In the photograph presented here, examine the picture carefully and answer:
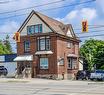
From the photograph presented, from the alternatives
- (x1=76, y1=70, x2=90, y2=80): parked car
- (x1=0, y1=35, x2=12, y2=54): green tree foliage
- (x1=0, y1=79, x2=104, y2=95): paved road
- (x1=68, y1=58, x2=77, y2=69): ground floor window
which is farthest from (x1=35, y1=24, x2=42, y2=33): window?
(x1=0, y1=35, x2=12, y2=54): green tree foliage

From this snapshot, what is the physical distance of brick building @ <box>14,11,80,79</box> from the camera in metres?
54.5

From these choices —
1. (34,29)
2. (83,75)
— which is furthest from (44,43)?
(83,75)

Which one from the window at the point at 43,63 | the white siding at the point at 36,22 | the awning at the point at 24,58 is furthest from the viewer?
the awning at the point at 24,58

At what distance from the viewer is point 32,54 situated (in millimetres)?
56344

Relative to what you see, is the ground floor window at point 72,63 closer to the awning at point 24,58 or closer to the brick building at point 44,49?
the brick building at point 44,49

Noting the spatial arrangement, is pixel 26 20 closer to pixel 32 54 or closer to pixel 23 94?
pixel 32 54

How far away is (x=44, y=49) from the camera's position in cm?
5522

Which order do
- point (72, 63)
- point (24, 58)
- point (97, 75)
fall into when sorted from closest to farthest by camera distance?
point (97, 75) < point (24, 58) < point (72, 63)

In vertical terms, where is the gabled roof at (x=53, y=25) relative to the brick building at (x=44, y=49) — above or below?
above

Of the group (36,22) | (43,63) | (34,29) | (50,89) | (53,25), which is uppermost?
(36,22)

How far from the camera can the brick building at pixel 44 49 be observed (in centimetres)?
5450

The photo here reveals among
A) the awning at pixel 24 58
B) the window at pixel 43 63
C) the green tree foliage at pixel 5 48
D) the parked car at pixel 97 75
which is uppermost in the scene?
the green tree foliage at pixel 5 48

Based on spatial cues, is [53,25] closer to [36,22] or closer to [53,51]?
[36,22]

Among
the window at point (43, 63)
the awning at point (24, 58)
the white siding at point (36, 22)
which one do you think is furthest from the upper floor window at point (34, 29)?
the window at point (43, 63)
